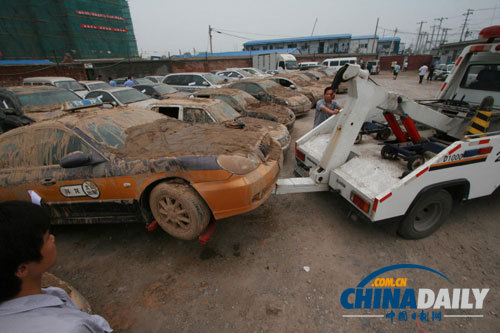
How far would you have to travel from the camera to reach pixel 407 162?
128 inches

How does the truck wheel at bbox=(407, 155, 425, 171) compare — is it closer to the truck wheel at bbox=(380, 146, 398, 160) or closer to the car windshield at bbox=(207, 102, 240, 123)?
the truck wheel at bbox=(380, 146, 398, 160)

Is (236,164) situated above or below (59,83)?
below

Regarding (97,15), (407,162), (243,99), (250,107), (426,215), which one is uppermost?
(97,15)

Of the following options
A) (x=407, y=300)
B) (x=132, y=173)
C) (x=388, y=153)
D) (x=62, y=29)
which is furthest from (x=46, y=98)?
(x=62, y=29)

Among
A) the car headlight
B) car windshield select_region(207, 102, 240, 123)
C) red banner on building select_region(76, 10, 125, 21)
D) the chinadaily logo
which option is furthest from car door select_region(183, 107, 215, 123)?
red banner on building select_region(76, 10, 125, 21)

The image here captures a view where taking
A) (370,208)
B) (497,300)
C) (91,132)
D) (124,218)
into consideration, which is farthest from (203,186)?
(497,300)

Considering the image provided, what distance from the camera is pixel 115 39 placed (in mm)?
32156

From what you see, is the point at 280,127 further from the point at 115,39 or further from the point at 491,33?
the point at 115,39

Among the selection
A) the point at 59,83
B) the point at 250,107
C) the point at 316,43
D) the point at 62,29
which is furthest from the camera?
the point at 316,43

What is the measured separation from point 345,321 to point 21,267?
253cm

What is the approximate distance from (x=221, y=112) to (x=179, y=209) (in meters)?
3.47

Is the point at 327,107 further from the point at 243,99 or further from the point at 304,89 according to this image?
the point at 304,89

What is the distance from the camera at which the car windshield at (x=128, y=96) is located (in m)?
7.71

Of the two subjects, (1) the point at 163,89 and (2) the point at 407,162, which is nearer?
(2) the point at 407,162
